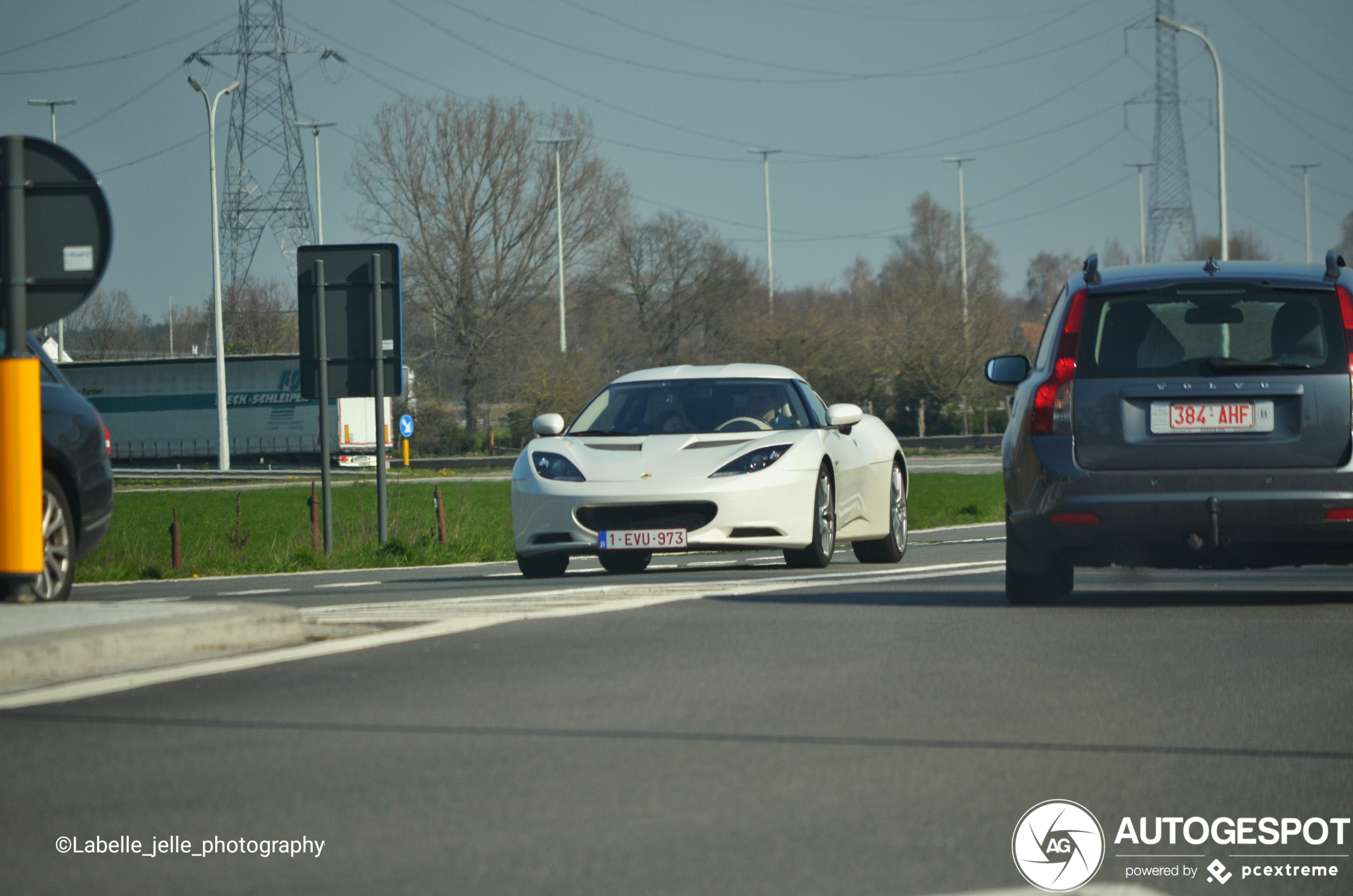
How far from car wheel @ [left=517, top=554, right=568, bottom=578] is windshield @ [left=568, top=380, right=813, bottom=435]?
92 cm

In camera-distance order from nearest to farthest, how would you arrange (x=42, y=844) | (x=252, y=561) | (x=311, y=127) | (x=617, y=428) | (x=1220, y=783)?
(x=42, y=844) → (x=1220, y=783) → (x=617, y=428) → (x=252, y=561) → (x=311, y=127)

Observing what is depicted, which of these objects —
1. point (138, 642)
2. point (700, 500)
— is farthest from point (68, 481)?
point (700, 500)

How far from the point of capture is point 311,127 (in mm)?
75688

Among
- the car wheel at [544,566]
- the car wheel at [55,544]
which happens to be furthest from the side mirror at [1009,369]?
the car wheel at [55,544]

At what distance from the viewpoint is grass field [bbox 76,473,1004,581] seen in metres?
18.0

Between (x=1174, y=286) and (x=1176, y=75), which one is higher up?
(x=1176, y=75)

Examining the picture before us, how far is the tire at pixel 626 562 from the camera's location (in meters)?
13.1

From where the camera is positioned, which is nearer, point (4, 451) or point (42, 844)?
point (42, 844)

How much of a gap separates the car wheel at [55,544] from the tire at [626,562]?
14.0 feet

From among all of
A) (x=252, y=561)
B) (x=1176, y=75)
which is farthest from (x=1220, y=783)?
(x=1176, y=75)

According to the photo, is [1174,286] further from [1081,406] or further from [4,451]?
[4,451]

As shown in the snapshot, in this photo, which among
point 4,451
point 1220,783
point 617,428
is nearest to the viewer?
point 1220,783

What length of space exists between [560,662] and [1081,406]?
3156 millimetres

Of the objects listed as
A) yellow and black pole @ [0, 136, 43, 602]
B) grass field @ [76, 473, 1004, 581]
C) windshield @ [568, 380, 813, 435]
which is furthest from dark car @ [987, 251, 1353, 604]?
grass field @ [76, 473, 1004, 581]
